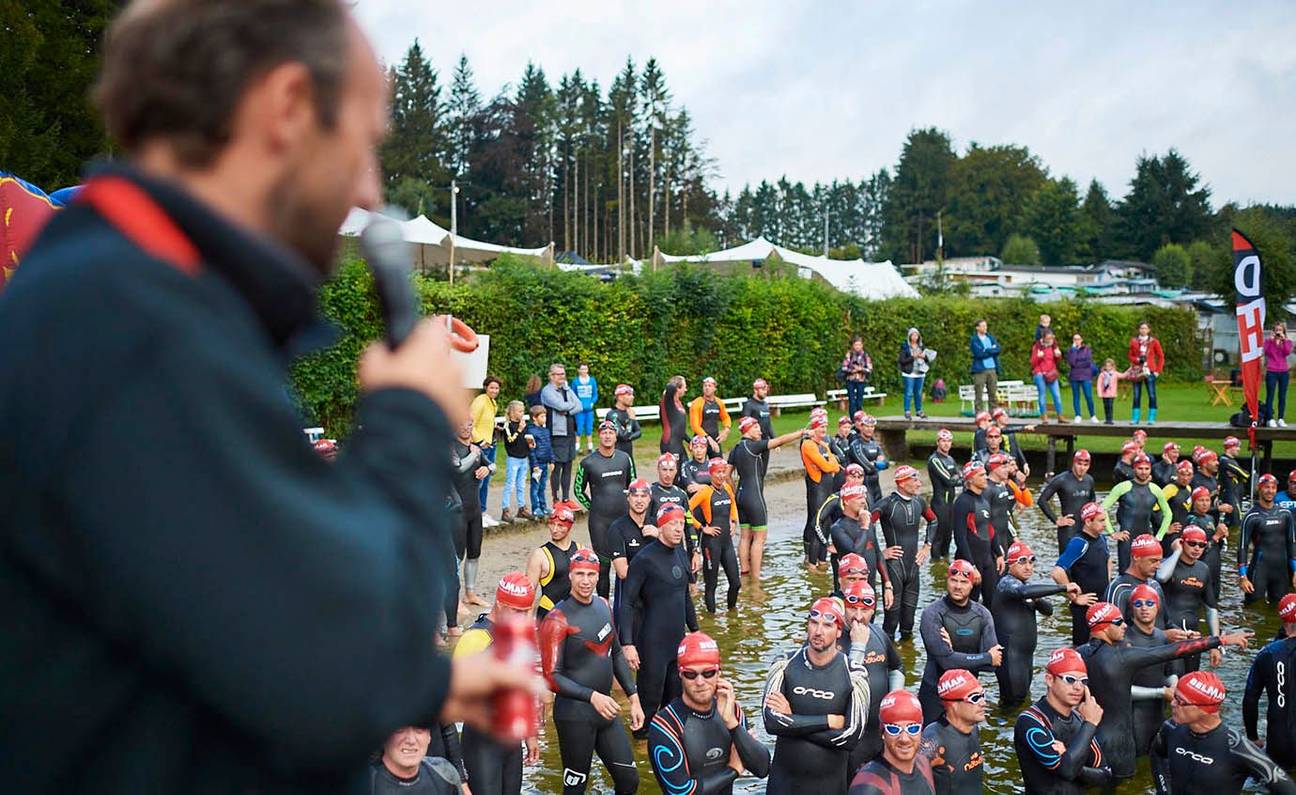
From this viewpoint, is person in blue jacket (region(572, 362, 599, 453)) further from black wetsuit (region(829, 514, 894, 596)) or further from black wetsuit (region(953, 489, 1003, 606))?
black wetsuit (region(829, 514, 894, 596))

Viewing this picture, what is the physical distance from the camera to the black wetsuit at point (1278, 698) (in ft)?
34.4

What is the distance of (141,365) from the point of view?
0.94 metres

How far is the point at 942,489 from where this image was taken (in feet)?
60.6

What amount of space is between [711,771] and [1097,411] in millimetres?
29629

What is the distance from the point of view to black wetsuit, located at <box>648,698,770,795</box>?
8.41m

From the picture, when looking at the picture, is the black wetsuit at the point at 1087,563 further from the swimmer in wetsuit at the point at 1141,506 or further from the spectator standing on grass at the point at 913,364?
the spectator standing on grass at the point at 913,364

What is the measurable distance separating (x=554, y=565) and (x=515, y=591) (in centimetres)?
257

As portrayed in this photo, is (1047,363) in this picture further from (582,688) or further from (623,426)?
(582,688)

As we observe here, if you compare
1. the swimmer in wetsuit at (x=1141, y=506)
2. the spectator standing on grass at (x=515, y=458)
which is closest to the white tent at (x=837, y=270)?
the spectator standing on grass at (x=515, y=458)

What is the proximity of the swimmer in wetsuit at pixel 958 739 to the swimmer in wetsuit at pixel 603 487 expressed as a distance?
725 centimetres

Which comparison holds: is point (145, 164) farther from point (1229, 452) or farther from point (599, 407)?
point (599, 407)

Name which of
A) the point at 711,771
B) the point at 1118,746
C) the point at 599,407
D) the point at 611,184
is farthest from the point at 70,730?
the point at 611,184

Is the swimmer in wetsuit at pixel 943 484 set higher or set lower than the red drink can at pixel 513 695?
lower

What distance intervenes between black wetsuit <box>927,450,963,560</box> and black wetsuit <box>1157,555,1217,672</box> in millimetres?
4905
